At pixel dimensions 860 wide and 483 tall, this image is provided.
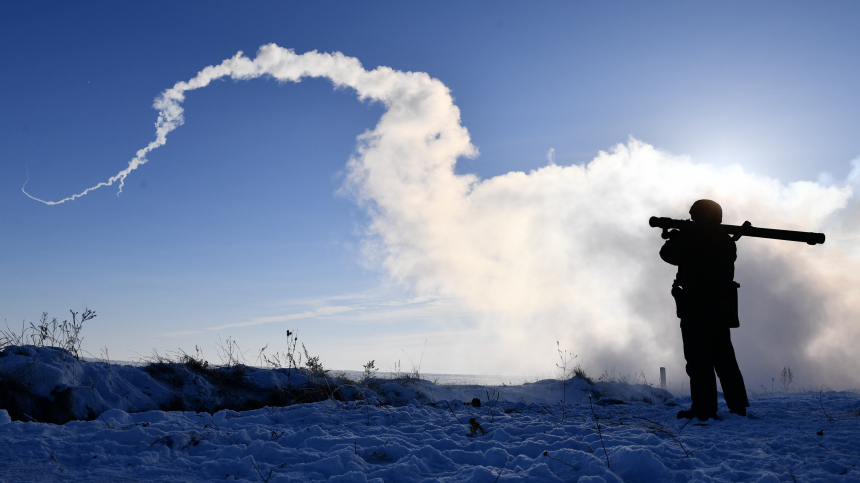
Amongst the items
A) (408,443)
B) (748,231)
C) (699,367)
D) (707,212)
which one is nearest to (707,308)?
(699,367)

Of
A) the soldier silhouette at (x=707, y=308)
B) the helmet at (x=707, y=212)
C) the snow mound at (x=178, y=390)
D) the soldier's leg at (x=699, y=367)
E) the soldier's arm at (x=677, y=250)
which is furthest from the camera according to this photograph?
the snow mound at (x=178, y=390)

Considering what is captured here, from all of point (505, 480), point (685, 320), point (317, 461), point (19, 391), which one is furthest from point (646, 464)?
point (19, 391)

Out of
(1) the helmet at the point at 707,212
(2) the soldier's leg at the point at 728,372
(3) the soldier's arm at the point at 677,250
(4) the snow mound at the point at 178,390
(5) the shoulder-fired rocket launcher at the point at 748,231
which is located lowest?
(4) the snow mound at the point at 178,390

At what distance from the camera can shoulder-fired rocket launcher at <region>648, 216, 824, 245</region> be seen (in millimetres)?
5473

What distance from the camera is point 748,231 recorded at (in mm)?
5512

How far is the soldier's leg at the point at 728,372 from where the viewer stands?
5.03 metres

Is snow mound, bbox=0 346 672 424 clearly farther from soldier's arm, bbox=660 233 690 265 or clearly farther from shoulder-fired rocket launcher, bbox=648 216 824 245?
shoulder-fired rocket launcher, bbox=648 216 824 245

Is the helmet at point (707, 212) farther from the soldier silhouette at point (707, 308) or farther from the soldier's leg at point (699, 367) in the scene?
the soldier's leg at point (699, 367)

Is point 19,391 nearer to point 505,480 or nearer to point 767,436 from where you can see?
point 505,480

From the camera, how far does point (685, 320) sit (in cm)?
517

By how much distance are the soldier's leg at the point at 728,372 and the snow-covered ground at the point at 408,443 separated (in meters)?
0.17

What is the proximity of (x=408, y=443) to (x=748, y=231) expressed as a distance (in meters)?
4.55

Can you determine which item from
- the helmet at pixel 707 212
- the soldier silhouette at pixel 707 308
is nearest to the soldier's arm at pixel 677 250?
the soldier silhouette at pixel 707 308

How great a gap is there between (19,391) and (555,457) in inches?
230
